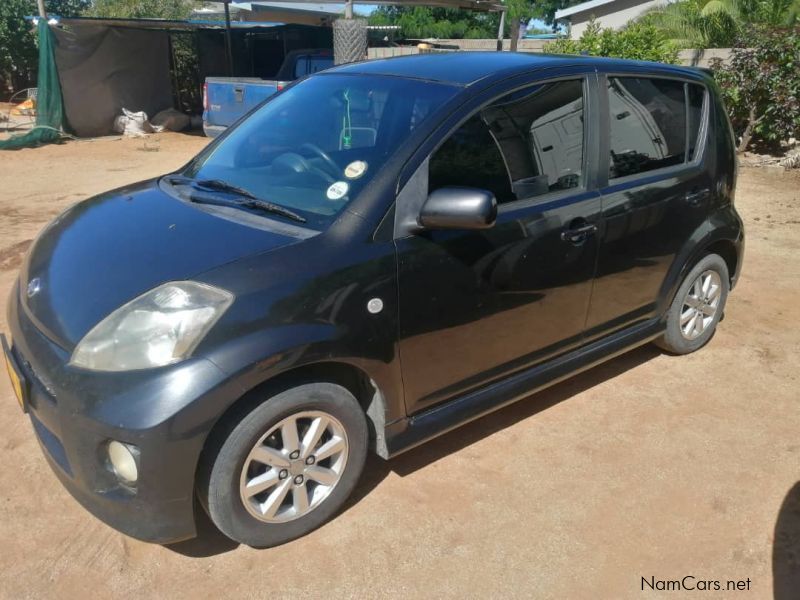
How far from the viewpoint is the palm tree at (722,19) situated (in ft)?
38.2

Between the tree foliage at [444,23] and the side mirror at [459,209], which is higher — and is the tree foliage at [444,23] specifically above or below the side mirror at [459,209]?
above

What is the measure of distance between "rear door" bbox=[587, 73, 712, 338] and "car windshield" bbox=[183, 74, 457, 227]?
1069mm

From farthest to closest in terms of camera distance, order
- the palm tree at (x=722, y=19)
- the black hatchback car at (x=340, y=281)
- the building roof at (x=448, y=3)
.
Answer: the building roof at (x=448, y=3) → the palm tree at (x=722, y=19) → the black hatchback car at (x=340, y=281)

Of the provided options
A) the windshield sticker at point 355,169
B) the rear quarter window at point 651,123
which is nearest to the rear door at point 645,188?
the rear quarter window at point 651,123

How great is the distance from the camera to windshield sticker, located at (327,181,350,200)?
8.98ft

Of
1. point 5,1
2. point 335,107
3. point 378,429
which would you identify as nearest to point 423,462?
point 378,429

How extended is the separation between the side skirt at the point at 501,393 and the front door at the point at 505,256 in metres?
0.06

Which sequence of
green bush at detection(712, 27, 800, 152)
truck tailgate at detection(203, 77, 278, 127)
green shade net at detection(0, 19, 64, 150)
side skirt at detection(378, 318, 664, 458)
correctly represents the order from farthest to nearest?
green shade net at detection(0, 19, 64, 150) → truck tailgate at detection(203, 77, 278, 127) → green bush at detection(712, 27, 800, 152) → side skirt at detection(378, 318, 664, 458)

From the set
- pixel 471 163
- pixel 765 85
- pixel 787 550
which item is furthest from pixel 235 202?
pixel 765 85

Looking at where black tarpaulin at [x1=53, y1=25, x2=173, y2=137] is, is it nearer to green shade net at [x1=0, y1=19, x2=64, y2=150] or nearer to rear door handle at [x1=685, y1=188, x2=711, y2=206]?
green shade net at [x1=0, y1=19, x2=64, y2=150]

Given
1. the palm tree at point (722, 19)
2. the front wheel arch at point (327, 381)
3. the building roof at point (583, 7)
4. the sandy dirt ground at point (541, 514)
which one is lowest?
the sandy dirt ground at point (541, 514)

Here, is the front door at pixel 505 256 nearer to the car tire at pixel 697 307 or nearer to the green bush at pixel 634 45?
the car tire at pixel 697 307

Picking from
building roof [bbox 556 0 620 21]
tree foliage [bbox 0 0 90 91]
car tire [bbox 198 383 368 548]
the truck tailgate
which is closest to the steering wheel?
car tire [bbox 198 383 368 548]

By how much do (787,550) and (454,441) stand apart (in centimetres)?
153
